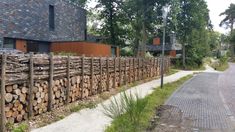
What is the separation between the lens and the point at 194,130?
9188 millimetres

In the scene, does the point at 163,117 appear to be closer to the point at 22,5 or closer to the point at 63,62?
the point at 63,62

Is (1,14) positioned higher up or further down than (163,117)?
higher up

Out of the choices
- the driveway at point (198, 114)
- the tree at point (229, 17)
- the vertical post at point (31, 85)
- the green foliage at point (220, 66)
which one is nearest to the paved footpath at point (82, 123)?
the vertical post at point (31, 85)

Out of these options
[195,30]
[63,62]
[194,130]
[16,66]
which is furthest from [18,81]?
[195,30]

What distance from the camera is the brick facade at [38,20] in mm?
24281

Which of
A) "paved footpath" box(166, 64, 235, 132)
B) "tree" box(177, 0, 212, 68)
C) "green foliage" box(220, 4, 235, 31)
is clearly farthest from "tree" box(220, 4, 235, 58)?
"paved footpath" box(166, 64, 235, 132)

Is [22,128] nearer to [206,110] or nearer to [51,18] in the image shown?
[206,110]

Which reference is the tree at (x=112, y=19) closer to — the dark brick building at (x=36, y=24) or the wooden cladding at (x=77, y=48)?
the dark brick building at (x=36, y=24)

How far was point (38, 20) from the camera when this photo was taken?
90.4 ft

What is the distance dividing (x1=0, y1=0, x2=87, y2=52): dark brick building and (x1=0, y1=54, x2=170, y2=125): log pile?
927cm

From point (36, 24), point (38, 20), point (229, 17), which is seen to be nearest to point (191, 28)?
point (38, 20)

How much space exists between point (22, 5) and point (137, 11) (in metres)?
12.2

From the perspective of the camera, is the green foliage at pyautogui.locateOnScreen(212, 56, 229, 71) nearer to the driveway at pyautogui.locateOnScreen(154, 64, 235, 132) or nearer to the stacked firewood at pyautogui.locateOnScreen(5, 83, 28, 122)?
the driveway at pyautogui.locateOnScreen(154, 64, 235, 132)

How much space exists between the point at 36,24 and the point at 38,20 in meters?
0.40
